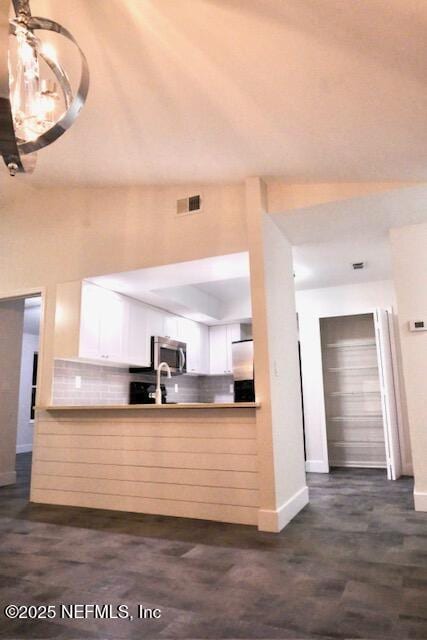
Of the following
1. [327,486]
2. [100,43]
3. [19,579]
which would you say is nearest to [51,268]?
[100,43]

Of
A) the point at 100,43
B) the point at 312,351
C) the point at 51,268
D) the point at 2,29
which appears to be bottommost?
the point at 312,351

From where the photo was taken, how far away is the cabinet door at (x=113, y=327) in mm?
4579

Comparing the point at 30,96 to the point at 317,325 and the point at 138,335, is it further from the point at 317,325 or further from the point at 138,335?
the point at 317,325

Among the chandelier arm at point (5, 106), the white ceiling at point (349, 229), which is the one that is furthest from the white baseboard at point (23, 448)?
the chandelier arm at point (5, 106)

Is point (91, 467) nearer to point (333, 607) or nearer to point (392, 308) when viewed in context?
point (333, 607)

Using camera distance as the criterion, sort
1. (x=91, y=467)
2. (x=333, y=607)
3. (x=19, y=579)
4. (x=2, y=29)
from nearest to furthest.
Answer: (x=2, y=29), (x=333, y=607), (x=19, y=579), (x=91, y=467)

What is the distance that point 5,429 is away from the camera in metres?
5.18

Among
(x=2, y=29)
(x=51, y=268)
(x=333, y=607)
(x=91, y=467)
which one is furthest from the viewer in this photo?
(x=51, y=268)

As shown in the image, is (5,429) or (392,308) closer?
(5,429)

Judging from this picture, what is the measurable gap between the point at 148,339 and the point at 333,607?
12.9 ft

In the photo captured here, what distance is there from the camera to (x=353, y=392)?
627cm

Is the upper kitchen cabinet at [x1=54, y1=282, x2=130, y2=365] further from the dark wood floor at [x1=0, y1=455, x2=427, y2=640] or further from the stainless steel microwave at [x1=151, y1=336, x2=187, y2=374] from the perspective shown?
the dark wood floor at [x1=0, y1=455, x2=427, y2=640]

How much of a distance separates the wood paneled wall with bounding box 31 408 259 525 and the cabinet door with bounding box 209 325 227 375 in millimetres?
3182

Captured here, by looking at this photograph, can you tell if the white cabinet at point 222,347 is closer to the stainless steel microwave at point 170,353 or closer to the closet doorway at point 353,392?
the stainless steel microwave at point 170,353
